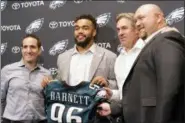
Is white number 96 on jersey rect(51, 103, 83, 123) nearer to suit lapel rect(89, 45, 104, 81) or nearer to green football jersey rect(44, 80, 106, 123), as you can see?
green football jersey rect(44, 80, 106, 123)

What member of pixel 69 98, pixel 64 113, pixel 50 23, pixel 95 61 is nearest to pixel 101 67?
pixel 95 61

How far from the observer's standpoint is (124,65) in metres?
2.54

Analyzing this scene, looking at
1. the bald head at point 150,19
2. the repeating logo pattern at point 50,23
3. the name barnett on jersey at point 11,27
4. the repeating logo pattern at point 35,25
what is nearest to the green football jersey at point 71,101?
the bald head at point 150,19

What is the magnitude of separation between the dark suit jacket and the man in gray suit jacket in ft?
2.27

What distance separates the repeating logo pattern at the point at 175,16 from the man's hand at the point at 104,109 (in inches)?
43.6

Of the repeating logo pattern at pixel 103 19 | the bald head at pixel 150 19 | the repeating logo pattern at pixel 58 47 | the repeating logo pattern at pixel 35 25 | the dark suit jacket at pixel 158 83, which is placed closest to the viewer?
the dark suit jacket at pixel 158 83

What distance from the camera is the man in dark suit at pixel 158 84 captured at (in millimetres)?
1681

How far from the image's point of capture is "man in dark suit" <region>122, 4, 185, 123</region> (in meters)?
1.68

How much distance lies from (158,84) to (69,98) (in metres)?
0.92

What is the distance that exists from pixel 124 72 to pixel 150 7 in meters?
0.59

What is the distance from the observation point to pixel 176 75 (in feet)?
5.52

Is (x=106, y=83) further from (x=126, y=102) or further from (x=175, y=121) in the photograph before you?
(x=175, y=121)

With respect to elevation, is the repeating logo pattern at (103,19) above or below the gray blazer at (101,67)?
above

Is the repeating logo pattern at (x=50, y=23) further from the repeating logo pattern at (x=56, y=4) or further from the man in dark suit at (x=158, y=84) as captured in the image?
the man in dark suit at (x=158, y=84)
